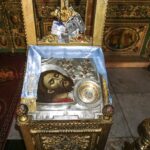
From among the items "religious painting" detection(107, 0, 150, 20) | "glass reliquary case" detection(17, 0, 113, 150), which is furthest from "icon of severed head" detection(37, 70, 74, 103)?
"religious painting" detection(107, 0, 150, 20)

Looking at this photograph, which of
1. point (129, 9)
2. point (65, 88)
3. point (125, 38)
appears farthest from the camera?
point (125, 38)

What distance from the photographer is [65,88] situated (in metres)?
2.01

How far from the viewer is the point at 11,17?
3.33 m

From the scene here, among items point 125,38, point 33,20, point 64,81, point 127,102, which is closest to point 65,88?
point 64,81

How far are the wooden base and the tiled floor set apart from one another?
0.07 m

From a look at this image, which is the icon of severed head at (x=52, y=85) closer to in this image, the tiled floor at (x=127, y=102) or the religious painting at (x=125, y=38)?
the tiled floor at (x=127, y=102)

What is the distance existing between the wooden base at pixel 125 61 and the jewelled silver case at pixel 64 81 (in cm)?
135

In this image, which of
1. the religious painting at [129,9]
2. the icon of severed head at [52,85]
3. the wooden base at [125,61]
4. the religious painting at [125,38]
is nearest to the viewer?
the icon of severed head at [52,85]

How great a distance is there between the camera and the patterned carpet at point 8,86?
9.07ft

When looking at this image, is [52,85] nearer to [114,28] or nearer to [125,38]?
[114,28]

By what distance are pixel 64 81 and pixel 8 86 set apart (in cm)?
150

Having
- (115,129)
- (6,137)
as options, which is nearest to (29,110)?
(6,137)

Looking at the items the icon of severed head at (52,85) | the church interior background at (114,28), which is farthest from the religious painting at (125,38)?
the icon of severed head at (52,85)

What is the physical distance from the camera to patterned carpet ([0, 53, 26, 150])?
277 centimetres
